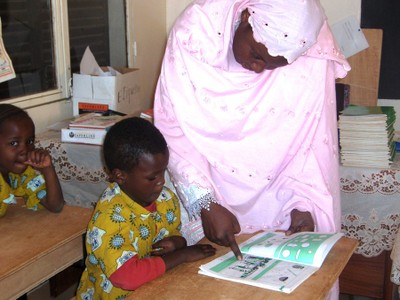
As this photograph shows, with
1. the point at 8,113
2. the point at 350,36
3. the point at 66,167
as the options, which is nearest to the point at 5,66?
the point at 66,167

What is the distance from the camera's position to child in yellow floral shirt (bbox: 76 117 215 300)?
148 centimetres

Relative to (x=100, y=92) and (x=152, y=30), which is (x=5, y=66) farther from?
(x=152, y=30)

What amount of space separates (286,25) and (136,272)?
733 mm

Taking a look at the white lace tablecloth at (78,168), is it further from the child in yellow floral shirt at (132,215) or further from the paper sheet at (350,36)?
the paper sheet at (350,36)

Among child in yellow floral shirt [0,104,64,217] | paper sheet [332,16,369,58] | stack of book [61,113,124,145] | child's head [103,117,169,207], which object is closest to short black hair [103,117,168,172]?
child's head [103,117,169,207]

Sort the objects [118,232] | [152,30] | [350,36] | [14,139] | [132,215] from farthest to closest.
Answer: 1. [152,30]
2. [350,36]
3. [14,139]
4. [132,215]
5. [118,232]

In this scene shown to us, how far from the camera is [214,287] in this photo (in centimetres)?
129

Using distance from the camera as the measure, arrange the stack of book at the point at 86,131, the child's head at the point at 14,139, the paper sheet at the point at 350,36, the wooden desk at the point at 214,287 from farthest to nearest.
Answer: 1. the paper sheet at the point at 350,36
2. the stack of book at the point at 86,131
3. the child's head at the point at 14,139
4. the wooden desk at the point at 214,287

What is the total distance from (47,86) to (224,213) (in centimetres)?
174

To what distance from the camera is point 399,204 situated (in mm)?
2645

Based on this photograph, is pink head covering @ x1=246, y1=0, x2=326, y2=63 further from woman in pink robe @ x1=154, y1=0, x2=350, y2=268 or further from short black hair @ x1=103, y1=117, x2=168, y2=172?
short black hair @ x1=103, y1=117, x2=168, y2=172

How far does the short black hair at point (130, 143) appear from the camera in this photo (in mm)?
1597

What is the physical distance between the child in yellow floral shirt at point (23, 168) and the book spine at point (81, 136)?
0.63 m

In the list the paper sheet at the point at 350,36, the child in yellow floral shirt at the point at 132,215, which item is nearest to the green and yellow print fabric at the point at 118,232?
the child in yellow floral shirt at the point at 132,215
